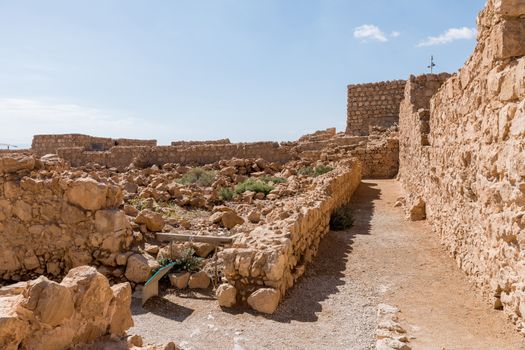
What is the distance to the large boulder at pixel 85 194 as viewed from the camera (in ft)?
20.4

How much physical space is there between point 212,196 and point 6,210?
4.57 meters

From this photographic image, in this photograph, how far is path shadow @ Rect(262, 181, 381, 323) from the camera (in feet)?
15.2

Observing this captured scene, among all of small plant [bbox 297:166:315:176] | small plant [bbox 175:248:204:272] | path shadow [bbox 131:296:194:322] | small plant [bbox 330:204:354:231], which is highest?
small plant [bbox 297:166:315:176]

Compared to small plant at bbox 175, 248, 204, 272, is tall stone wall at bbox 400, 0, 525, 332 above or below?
above

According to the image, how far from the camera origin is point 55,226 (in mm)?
6250

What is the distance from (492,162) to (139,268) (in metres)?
5.04

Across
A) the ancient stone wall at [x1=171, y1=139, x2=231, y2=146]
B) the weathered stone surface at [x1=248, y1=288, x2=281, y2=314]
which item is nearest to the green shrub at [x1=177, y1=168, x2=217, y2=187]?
the ancient stone wall at [x1=171, y1=139, x2=231, y2=146]

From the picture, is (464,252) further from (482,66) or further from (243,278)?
(243,278)

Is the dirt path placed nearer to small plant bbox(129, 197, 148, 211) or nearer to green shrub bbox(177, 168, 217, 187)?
small plant bbox(129, 197, 148, 211)

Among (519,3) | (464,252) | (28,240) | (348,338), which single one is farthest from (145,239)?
(519,3)

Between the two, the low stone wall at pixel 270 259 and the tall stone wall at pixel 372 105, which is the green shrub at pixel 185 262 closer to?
the low stone wall at pixel 270 259

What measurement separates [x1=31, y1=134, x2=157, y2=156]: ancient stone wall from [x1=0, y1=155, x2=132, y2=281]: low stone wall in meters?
14.3

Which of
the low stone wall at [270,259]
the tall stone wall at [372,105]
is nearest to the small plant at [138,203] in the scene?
the low stone wall at [270,259]

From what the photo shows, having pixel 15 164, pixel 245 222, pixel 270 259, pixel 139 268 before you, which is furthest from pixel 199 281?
pixel 15 164
